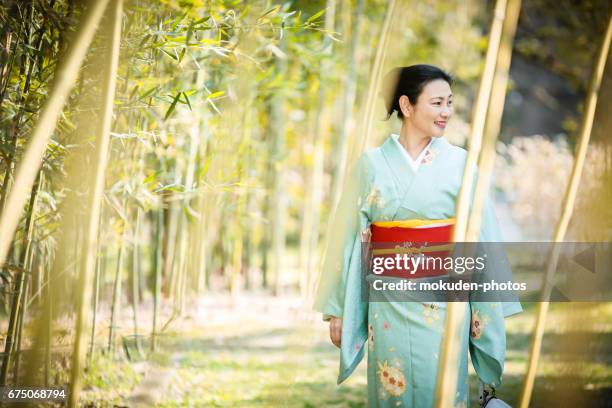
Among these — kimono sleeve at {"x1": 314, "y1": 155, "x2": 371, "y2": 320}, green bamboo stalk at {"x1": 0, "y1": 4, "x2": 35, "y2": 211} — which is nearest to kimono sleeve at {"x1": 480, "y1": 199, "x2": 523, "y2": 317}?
→ kimono sleeve at {"x1": 314, "y1": 155, "x2": 371, "y2": 320}

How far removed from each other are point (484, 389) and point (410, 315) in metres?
0.29

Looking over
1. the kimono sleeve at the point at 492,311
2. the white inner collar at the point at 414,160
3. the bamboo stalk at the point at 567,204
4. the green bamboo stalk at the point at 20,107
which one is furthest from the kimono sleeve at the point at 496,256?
the green bamboo stalk at the point at 20,107

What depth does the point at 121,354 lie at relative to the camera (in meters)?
2.49

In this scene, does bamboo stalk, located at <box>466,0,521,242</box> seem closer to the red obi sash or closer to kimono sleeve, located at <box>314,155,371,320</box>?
the red obi sash

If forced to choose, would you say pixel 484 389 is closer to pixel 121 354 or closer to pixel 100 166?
pixel 100 166

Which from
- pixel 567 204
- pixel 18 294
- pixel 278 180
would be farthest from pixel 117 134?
pixel 278 180

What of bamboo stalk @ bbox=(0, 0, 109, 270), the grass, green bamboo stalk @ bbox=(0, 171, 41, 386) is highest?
bamboo stalk @ bbox=(0, 0, 109, 270)

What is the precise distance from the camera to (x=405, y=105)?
1447 mm

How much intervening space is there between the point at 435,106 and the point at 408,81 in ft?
0.37

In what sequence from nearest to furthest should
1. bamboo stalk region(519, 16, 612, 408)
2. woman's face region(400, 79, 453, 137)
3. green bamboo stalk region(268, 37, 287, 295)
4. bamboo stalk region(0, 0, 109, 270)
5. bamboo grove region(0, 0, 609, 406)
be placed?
bamboo stalk region(0, 0, 109, 270) < bamboo grove region(0, 0, 609, 406) < bamboo stalk region(519, 16, 612, 408) < woman's face region(400, 79, 453, 137) < green bamboo stalk region(268, 37, 287, 295)

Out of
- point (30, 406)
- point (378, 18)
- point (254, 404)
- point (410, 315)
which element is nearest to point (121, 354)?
point (254, 404)

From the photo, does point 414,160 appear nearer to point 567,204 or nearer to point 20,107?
point 567,204

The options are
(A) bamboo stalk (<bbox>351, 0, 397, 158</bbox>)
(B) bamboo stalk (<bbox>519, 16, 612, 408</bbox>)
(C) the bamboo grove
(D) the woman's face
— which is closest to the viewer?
(C) the bamboo grove

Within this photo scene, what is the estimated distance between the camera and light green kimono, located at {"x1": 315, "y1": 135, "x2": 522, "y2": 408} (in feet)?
4.61
